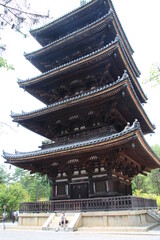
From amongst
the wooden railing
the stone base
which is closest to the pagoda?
the wooden railing

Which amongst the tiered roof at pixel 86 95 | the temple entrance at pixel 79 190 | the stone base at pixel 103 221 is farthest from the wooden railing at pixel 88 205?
the tiered roof at pixel 86 95

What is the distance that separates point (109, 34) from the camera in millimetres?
17234

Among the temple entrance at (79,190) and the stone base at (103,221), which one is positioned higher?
the temple entrance at (79,190)

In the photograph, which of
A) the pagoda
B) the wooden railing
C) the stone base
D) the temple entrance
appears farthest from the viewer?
the temple entrance

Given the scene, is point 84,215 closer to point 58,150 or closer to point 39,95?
point 58,150

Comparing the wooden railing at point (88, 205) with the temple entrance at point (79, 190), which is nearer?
the wooden railing at point (88, 205)

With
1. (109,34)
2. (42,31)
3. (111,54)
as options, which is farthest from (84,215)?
(42,31)

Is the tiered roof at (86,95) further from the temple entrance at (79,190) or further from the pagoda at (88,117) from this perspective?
the temple entrance at (79,190)

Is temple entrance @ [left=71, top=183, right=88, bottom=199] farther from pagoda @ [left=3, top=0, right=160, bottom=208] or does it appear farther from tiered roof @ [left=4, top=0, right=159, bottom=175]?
tiered roof @ [left=4, top=0, right=159, bottom=175]

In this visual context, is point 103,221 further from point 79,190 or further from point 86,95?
point 86,95

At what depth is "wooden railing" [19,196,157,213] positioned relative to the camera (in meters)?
11.3

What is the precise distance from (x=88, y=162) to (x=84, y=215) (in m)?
3.19

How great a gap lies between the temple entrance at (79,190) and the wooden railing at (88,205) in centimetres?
89

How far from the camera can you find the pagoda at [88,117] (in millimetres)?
12672
